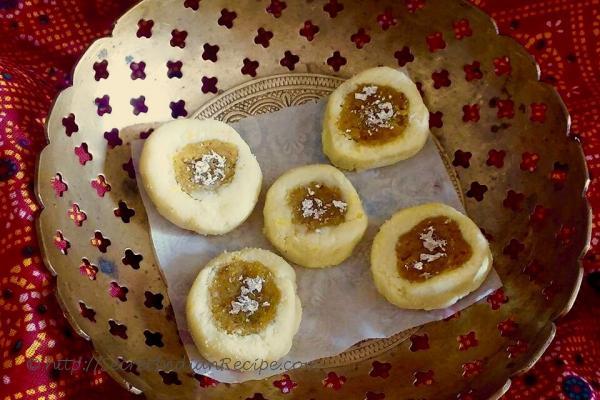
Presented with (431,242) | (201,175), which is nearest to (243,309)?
(201,175)

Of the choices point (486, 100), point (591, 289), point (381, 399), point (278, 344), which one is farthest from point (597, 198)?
point (278, 344)

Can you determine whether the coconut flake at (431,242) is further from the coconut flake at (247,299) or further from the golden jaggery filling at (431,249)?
the coconut flake at (247,299)

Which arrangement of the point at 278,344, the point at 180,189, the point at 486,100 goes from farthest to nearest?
the point at 486,100 < the point at 180,189 < the point at 278,344

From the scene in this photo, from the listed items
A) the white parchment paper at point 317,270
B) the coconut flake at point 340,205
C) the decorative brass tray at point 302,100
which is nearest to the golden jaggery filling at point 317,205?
the coconut flake at point 340,205

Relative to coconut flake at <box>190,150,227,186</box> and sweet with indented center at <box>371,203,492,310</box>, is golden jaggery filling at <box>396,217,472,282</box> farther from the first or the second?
coconut flake at <box>190,150,227,186</box>

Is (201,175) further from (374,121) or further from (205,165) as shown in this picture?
(374,121)

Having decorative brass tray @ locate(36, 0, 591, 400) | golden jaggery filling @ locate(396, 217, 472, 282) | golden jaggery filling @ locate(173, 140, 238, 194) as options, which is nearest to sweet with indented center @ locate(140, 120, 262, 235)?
golden jaggery filling @ locate(173, 140, 238, 194)

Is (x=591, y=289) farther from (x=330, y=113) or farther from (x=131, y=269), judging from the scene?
(x=131, y=269)
